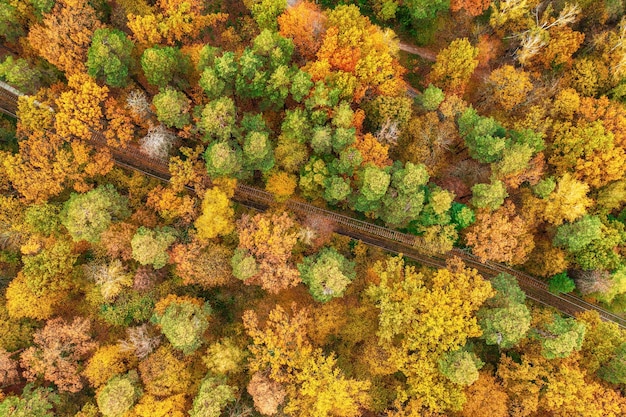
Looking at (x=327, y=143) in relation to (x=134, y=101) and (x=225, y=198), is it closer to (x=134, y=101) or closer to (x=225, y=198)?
(x=225, y=198)

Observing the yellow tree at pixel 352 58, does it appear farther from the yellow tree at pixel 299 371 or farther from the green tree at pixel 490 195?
the yellow tree at pixel 299 371

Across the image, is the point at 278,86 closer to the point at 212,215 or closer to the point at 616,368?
the point at 212,215

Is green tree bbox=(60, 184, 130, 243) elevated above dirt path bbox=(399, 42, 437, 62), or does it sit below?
below

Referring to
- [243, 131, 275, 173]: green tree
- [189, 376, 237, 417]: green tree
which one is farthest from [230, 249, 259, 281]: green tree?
[189, 376, 237, 417]: green tree

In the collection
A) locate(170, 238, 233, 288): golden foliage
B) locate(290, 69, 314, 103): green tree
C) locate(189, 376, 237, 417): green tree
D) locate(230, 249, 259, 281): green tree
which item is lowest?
locate(189, 376, 237, 417): green tree

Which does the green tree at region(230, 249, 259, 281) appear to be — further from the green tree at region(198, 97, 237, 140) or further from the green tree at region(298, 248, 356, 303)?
the green tree at region(198, 97, 237, 140)

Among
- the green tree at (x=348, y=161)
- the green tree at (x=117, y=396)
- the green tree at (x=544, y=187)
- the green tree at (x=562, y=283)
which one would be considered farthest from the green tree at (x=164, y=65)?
the green tree at (x=562, y=283)

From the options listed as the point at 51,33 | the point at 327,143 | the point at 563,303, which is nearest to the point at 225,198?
the point at 327,143

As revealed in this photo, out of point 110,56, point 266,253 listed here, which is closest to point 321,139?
point 266,253
